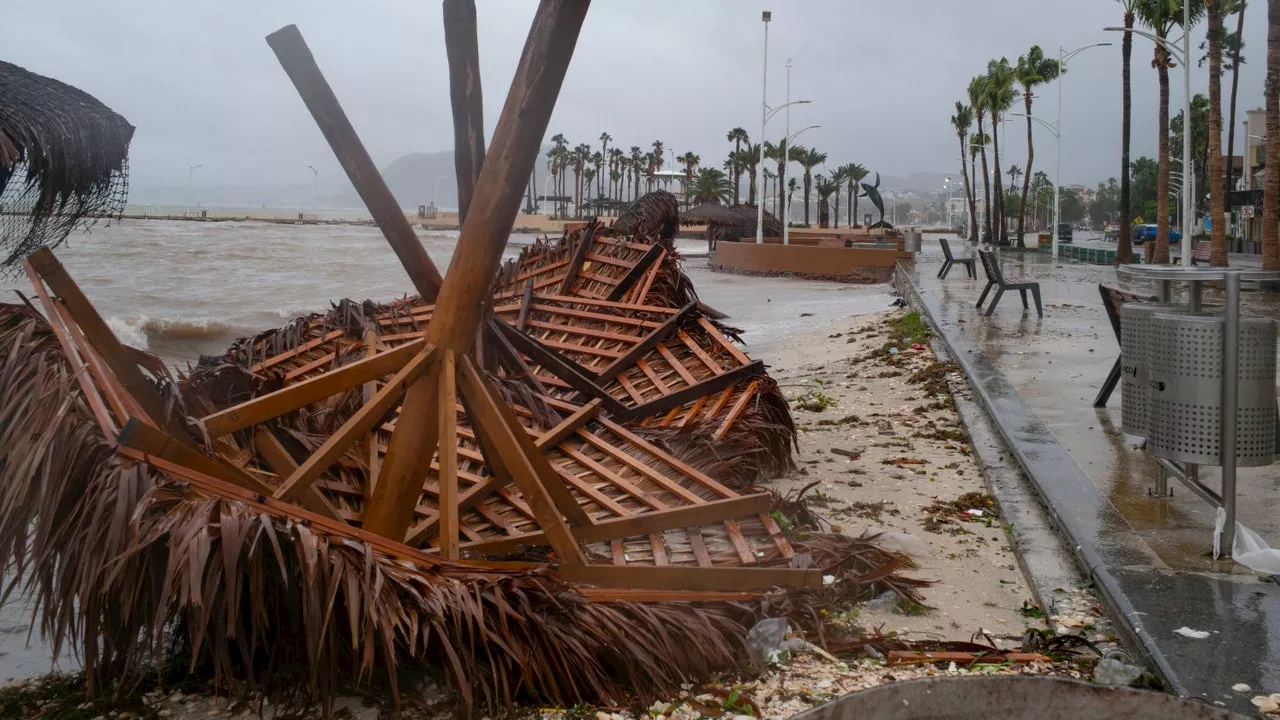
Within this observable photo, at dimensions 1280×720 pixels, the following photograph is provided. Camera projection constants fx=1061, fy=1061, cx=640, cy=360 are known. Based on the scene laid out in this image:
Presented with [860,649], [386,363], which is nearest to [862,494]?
[860,649]

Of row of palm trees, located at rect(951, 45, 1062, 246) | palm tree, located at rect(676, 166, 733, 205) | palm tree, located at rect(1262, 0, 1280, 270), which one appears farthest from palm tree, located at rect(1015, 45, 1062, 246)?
palm tree, located at rect(676, 166, 733, 205)

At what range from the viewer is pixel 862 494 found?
21.4ft

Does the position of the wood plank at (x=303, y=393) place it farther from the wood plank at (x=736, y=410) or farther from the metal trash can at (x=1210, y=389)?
the metal trash can at (x=1210, y=389)

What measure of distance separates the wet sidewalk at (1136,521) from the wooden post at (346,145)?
3352 millimetres

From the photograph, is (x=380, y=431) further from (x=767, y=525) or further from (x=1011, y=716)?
(x=1011, y=716)

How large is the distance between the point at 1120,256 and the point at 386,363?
3361 centimetres

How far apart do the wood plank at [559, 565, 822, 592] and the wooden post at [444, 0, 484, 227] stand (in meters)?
2.02

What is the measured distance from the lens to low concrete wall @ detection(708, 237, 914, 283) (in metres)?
34.6

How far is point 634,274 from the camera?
792 cm

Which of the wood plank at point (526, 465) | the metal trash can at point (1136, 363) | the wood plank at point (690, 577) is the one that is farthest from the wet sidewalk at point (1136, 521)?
the wood plank at point (526, 465)

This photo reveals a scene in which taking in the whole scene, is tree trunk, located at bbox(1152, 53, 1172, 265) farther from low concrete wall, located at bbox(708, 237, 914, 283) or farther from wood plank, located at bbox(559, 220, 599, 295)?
wood plank, located at bbox(559, 220, 599, 295)

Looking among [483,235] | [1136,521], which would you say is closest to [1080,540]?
[1136,521]

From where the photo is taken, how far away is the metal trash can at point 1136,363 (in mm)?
5223

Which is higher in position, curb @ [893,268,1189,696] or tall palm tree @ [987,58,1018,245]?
tall palm tree @ [987,58,1018,245]
